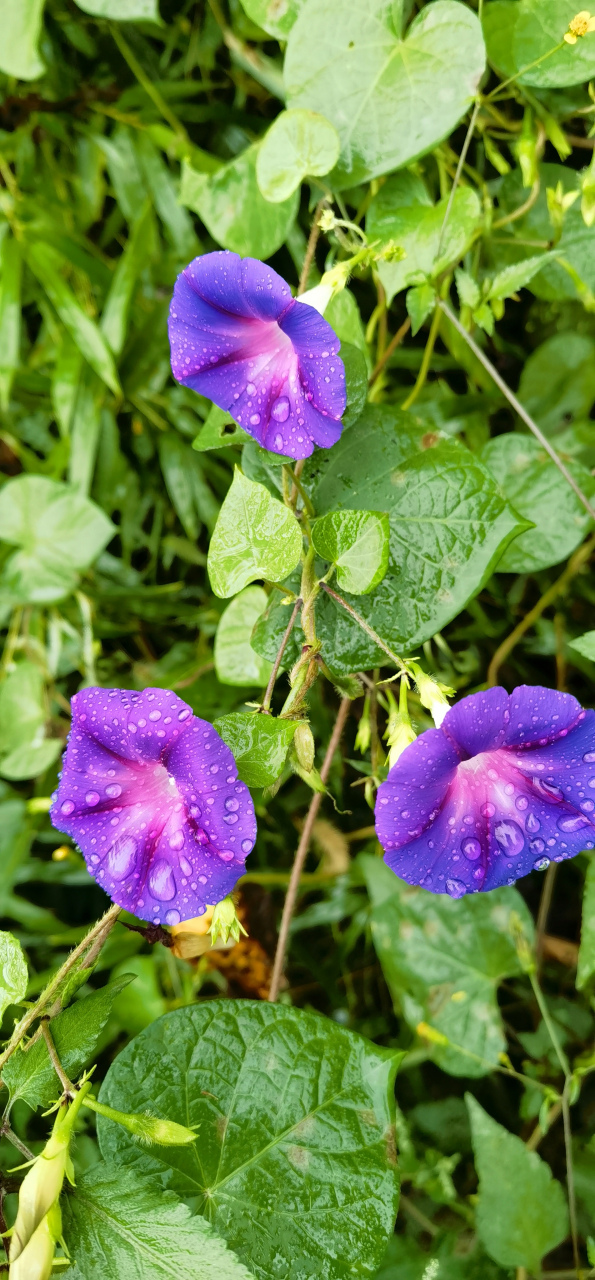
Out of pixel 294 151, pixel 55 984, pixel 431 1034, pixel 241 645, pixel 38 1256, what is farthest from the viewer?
pixel 431 1034

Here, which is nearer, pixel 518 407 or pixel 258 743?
pixel 258 743

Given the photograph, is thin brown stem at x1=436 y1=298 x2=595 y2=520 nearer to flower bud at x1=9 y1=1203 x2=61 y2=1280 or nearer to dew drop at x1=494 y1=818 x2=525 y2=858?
dew drop at x1=494 y1=818 x2=525 y2=858

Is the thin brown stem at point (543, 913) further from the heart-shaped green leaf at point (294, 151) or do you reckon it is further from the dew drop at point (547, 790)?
the heart-shaped green leaf at point (294, 151)

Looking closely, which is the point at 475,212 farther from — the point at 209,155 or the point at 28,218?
the point at 28,218

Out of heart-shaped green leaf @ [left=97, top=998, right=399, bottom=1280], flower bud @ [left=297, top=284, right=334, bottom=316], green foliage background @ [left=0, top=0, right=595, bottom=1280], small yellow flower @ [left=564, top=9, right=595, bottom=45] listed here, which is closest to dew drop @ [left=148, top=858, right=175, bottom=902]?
green foliage background @ [left=0, top=0, right=595, bottom=1280]

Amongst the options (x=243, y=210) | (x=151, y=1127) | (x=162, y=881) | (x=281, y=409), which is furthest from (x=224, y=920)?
(x=243, y=210)

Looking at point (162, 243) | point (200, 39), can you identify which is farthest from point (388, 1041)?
point (200, 39)

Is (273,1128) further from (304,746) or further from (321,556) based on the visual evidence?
(321,556)
